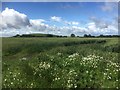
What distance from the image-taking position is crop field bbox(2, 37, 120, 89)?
19098 mm

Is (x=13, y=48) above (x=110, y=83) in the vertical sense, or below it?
above

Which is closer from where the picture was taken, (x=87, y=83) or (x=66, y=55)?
(x=87, y=83)

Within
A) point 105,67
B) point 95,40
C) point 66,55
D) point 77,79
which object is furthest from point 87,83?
point 95,40

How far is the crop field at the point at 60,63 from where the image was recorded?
19098 mm

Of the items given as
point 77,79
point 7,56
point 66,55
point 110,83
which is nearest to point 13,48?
point 7,56

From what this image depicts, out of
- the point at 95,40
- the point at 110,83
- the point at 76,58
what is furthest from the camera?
the point at 95,40

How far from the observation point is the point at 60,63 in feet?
72.8

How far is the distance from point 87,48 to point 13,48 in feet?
21.8

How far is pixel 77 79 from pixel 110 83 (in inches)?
86.2

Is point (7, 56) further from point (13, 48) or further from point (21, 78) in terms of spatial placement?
point (21, 78)

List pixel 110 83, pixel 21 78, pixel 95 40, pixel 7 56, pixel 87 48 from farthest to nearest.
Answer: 1. pixel 95 40
2. pixel 87 48
3. pixel 7 56
4. pixel 21 78
5. pixel 110 83

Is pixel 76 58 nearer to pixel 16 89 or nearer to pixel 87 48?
pixel 87 48

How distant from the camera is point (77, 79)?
19312 millimetres

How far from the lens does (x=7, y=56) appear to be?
24.8 metres
